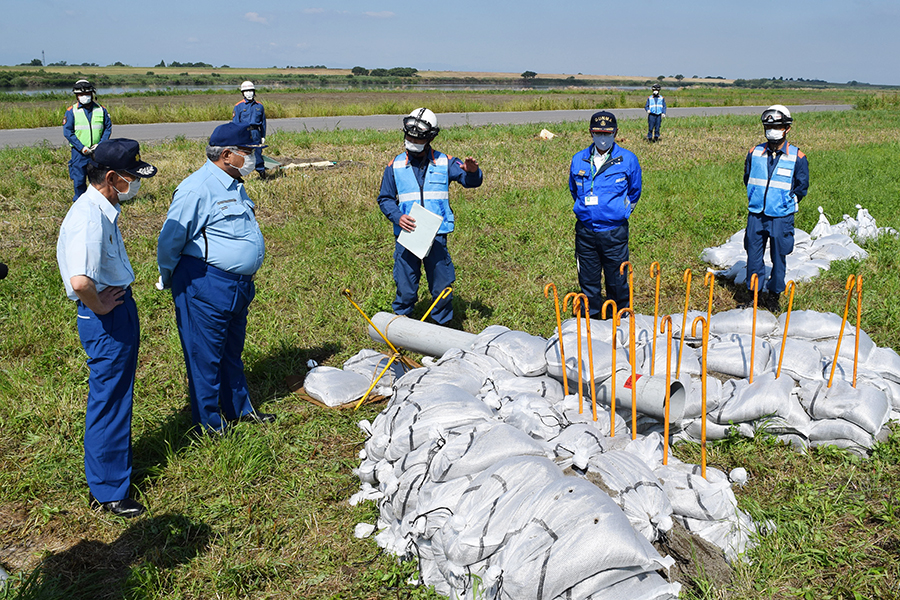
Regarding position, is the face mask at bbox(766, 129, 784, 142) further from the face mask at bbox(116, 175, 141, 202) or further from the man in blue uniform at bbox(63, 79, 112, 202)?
the man in blue uniform at bbox(63, 79, 112, 202)

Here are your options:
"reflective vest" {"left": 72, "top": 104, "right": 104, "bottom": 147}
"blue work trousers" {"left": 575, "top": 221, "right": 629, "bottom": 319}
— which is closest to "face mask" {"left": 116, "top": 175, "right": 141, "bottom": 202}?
"blue work trousers" {"left": 575, "top": 221, "right": 629, "bottom": 319}

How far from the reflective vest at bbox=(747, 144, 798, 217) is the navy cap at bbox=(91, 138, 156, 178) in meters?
4.99

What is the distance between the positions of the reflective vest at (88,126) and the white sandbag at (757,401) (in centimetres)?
838

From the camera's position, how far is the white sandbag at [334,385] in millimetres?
4191

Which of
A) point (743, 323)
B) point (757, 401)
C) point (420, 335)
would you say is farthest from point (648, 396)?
point (420, 335)

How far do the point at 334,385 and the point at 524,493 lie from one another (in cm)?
210

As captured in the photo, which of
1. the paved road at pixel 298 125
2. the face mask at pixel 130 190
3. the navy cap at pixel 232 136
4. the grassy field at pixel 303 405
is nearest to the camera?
the grassy field at pixel 303 405

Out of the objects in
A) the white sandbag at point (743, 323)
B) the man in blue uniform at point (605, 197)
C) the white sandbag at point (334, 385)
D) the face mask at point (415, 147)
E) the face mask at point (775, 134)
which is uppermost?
the face mask at point (775, 134)

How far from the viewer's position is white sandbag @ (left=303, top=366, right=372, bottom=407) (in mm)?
4191

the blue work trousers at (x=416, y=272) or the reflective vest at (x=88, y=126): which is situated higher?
the reflective vest at (x=88, y=126)

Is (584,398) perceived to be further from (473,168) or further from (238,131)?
(238,131)

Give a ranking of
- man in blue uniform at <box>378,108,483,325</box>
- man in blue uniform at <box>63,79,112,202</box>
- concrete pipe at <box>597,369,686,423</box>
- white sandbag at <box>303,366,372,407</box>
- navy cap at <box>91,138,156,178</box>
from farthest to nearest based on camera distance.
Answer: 1. man in blue uniform at <box>63,79,112,202</box>
2. man in blue uniform at <box>378,108,483,325</box>
3. white sandbag at <box>303,366,372,407</box>
4. concrete pipe at <box>597,369,686,423</box>
5. navy cap at <box>91,138,156,178</box>

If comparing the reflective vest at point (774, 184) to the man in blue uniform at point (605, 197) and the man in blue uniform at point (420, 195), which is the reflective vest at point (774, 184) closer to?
the man in blue uniform at point (605, 197)

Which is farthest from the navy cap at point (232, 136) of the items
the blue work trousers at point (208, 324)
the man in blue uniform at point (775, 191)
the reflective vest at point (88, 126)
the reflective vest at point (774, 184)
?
the reflective vest at point (88, 126)
